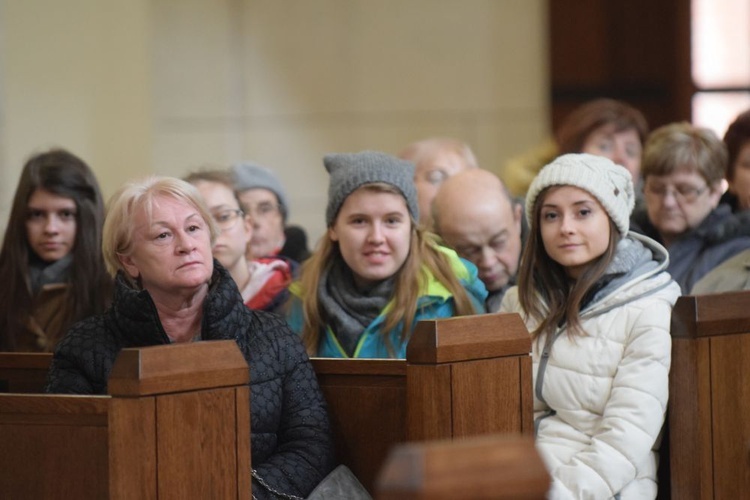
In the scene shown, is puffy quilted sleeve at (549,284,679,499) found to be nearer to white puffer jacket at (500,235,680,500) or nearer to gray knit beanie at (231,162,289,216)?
white puffer jacket at (500,235,680,500)

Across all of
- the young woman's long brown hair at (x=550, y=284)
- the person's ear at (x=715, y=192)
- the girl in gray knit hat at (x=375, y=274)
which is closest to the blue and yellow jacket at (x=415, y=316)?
the girl in gray knit hat at (x=375, y=274)

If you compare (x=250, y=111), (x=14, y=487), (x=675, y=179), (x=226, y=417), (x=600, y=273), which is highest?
(x=250, y=111)

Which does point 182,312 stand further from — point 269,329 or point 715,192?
point 715,192

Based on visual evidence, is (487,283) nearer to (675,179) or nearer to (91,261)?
(675,179)

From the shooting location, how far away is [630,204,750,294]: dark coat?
3.94 metres

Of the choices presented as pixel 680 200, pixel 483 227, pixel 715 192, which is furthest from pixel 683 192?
pixel 483 227

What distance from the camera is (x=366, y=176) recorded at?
142 inches

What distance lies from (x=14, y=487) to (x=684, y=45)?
5760mm

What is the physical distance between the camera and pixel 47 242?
13.8 feet

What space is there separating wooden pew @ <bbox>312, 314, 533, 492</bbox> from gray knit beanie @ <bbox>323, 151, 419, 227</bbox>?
2.54 feet

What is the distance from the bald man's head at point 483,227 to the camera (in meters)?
3.95

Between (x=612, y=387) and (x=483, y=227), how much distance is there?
3.59 ft

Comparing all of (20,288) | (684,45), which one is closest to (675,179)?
(20,288)

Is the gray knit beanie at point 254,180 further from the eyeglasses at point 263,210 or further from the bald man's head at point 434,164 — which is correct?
the bald man's head at point 434,164
